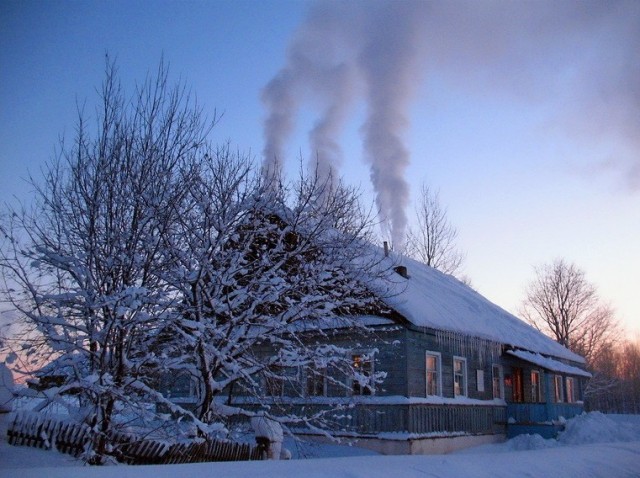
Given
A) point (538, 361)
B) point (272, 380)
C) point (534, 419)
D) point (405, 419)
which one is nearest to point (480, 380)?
point (538, 361)

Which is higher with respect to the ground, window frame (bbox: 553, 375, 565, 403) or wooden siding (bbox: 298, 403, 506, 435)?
window frame (bbox: 553, 375, 565, 403)

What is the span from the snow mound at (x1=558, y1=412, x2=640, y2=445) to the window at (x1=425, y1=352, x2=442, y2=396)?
584 centimetres

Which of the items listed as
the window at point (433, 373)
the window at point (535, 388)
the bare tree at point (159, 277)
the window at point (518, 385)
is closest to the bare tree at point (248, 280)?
the bare tree at point (159, 277)

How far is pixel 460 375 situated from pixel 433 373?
2.02 meters

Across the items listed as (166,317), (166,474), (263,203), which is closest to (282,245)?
(263,203)

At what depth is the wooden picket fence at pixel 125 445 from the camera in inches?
359

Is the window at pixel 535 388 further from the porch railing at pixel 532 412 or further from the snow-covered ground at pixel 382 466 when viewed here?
the snow-covered ground at pixel 382 466

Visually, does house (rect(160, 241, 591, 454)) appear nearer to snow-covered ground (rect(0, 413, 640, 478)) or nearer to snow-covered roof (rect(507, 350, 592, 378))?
snow-covered roof (rect(507, 350, 592, 378))

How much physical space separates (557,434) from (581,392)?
10.2 m

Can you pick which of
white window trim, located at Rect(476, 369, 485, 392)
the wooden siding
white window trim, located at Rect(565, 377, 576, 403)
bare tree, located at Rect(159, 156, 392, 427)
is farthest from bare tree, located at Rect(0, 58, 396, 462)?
white window trim, located at Rect(565, 377, 576, 403)

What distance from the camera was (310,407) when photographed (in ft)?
59.1

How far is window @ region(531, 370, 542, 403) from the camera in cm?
2632

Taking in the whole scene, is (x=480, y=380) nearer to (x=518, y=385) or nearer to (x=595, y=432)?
(x=595, y=432)

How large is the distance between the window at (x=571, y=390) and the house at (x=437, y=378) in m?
2.37
